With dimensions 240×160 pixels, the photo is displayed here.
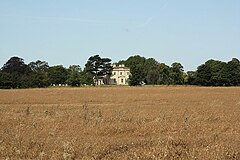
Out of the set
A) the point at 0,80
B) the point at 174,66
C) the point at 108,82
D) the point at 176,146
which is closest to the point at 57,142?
the point at 176,146

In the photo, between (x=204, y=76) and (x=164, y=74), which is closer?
(x=204, y=76)

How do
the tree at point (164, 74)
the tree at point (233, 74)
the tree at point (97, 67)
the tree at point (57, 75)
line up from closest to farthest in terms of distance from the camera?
1. the tree at point (233, 74)
2. the tree at point (164, 74)
3. the tree at point (57, 75)
4. the tree at point (97, 67)

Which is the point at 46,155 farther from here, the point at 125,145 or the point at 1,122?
the point at 1,122

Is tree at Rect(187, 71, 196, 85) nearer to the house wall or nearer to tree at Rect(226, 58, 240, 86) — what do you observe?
tree at Rect(226, 58, 240, 86)

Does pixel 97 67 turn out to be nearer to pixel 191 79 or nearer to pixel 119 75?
pixel 119 75

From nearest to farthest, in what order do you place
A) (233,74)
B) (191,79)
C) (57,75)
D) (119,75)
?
(233,74) < (191,79) < (57,75) < (119,75)

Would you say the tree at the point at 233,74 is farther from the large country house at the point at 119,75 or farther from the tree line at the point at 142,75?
the large country house at the point at 119,75

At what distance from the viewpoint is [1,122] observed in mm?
18234

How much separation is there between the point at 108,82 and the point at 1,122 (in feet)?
490

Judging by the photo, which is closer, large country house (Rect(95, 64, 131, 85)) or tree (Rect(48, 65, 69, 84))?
tree (Rect(48, 65, 69, 84))

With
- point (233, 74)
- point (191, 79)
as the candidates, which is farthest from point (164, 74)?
point (233, 74)

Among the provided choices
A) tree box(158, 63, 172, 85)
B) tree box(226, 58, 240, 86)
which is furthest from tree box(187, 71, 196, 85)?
tree box(226, 58, 240, 86)

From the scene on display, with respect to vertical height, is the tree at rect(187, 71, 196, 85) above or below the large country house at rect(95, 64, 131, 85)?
below

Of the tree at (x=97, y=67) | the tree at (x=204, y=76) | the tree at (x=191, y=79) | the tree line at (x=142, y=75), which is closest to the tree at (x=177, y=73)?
the tree line at (x=142, y=75)
